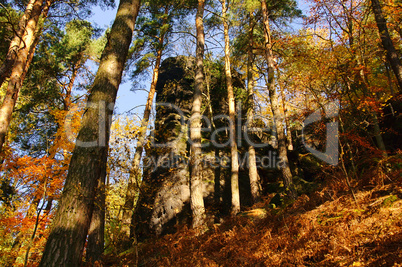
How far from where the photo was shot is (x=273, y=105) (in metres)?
9.43

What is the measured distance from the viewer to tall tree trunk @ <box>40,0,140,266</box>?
308cm

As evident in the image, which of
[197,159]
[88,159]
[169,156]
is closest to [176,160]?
[169,156]

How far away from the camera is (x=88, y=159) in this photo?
3.53 meters

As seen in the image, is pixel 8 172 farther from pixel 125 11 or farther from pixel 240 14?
pixel 240 14

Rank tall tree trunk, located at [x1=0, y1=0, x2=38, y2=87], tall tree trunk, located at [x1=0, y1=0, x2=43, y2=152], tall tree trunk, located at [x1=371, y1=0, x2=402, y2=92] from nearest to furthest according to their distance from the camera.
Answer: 1. tall tree trunk, located at [x1=0, y1=0, x2=43, y2=152]
2. tall tree trunk, located at [x1=371, y1=0, x2=402, y2=92]
3. tall tree trunk, located at [x1=0, y1=0, x2=38, y2=87]

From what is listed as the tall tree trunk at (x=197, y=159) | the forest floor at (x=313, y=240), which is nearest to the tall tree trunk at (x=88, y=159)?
the forest floor at (x=313, y=240)

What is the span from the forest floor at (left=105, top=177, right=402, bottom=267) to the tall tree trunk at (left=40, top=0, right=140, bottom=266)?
1.63 m

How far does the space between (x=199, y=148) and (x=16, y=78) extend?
19.9 ft

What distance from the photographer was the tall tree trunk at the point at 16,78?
6744 mm

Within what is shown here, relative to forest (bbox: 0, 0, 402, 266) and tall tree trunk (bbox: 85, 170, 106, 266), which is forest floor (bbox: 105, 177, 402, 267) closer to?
forest (bbox: 0, 0, 402, 266)

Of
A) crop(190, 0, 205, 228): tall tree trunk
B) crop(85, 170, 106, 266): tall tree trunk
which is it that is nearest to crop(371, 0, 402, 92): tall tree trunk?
crop(190, 0, 205, 228): tall tree trunk

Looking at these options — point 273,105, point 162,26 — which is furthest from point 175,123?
point 273,105

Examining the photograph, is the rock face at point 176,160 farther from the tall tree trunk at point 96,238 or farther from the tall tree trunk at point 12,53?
the tall tree trunk at point 12,53

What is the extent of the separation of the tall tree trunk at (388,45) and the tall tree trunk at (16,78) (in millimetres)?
10667
